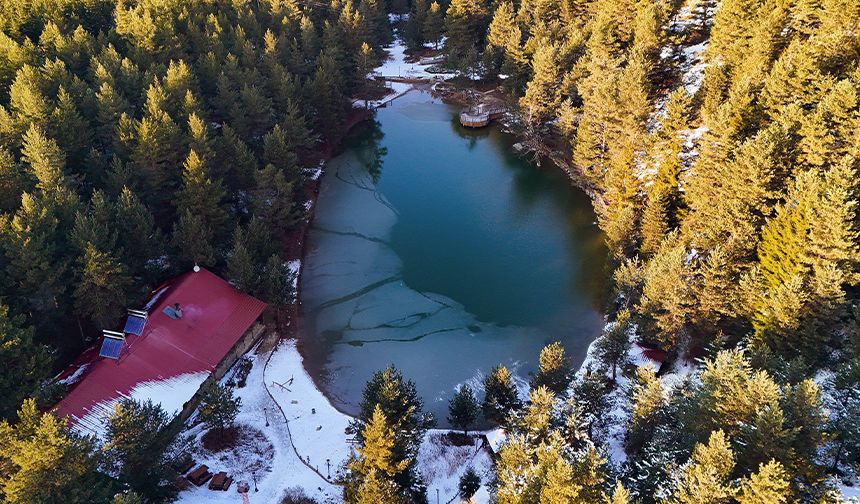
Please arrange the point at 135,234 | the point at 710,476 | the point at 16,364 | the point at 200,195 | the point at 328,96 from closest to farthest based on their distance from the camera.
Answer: the point at 710,476, the point at 16,364, the point at 135,234, the point at 200,195, the point at 328,96

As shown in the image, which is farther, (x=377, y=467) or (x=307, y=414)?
(x=307, y=414)

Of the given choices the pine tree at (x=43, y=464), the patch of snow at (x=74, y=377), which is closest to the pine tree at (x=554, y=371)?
the pine tree at (x=43, y=464)

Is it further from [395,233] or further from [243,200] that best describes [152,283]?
[395,233]

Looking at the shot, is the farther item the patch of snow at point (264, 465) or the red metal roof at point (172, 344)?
the red metal roof at point (172, 344)

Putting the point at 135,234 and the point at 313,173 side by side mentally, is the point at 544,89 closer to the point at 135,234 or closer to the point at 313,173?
the point at 313,173

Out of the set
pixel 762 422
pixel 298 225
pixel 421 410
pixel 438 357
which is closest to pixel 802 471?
pixel 762 422

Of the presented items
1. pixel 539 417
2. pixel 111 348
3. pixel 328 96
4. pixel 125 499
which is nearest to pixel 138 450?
pixel 125 499

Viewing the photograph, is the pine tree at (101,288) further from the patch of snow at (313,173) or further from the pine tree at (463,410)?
the patch of snow at (313,173)

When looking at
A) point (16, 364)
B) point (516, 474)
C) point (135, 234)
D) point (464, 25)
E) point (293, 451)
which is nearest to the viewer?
point (516, 474)
